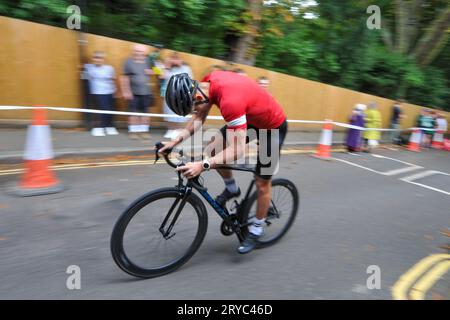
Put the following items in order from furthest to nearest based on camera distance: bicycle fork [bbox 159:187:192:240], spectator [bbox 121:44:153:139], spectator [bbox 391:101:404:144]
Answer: spectator [bbox 391:101:404:144], spectator [bbox 121:44:153:139], bicycle fork [bbox 159:187:192:240]

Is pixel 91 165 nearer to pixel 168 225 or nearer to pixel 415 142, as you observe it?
pixel 168 225

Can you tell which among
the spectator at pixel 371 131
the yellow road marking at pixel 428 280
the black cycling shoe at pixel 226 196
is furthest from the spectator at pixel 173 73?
the spectator at pixel 371 131

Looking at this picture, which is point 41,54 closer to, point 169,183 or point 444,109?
point 169,183

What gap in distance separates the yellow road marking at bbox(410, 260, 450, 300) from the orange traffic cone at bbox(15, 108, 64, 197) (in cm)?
451

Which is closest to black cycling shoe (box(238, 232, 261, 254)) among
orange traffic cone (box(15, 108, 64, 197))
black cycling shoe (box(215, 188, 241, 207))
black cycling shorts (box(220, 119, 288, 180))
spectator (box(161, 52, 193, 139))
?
black cycling shoe (box(215, 188, 241, 207))

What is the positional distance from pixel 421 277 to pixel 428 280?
0.07 meters

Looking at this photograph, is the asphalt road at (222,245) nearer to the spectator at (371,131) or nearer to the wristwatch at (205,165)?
the wristwatch at (205,165)

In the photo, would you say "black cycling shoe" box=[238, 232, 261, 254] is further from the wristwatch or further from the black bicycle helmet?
the black bicycle helmet

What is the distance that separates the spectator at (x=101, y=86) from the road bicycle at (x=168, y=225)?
5544 millimetres

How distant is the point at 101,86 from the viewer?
8484 millimetres

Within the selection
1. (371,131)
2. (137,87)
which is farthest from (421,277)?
(371,131)

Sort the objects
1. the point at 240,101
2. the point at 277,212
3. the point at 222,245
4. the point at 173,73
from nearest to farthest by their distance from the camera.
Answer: the point at 240,101 → the point at 222,245 → the point at 277,212 → the point at 173,73

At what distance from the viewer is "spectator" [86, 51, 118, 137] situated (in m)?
8.39

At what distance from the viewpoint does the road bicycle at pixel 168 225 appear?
320 centimetres
